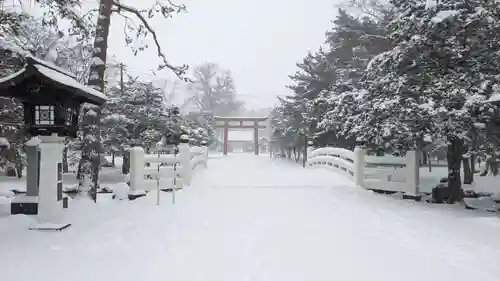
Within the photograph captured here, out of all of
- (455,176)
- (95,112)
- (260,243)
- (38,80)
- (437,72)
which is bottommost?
(260,243)

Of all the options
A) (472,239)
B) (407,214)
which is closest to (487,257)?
(472,239)

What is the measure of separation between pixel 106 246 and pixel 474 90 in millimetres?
7285

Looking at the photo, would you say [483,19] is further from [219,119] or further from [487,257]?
[219,119]

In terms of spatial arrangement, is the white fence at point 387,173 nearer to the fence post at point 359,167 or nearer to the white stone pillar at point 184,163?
the fence post at point 359,167

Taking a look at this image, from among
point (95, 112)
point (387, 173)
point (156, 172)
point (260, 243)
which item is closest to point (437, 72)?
point (387, 173)

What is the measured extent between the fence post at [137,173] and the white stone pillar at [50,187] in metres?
2.90

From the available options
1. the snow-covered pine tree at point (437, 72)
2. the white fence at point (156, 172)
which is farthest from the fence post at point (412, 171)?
the white fence at point (156, 172)

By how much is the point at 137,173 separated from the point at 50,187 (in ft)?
10.5

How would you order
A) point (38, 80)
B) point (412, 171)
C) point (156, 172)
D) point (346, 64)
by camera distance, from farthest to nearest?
point (346, 64), point (156, 172), point (412, 171), point (38, 80)

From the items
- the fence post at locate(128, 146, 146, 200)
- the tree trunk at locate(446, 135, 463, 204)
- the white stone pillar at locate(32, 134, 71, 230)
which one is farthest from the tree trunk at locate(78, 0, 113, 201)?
the tree trunk at locate(446, 135, 463, 204)

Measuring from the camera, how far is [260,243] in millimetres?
5480

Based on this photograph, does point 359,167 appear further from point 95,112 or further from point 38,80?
point 38,80

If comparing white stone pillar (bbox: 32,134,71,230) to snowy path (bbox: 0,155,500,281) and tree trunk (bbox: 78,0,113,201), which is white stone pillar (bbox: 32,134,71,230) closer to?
snowy path (bbox: 0,155,500,281)

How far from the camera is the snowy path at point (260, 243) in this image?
14.3 ft
